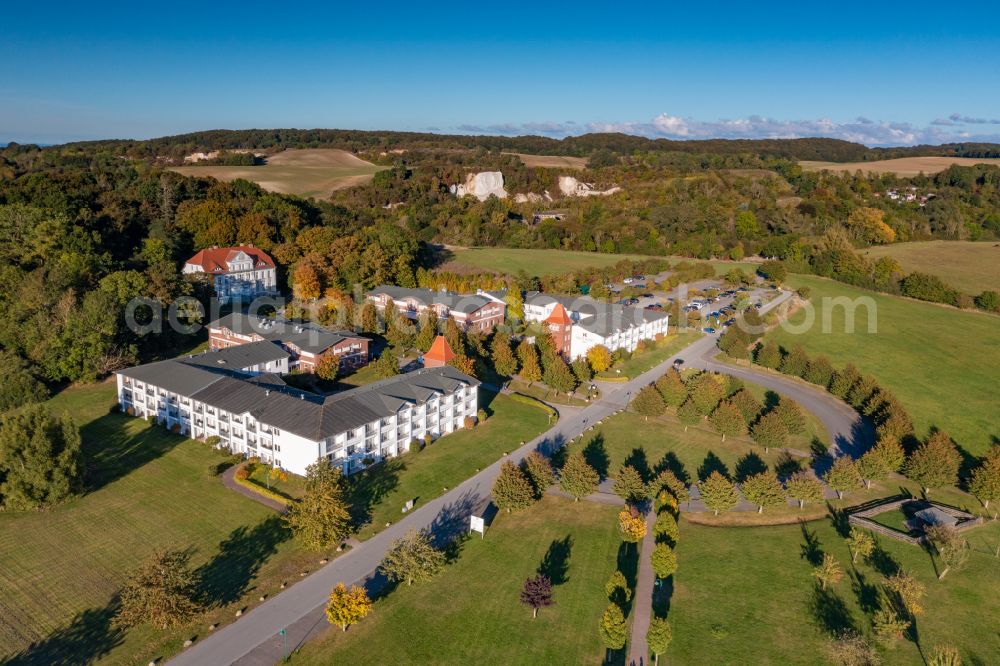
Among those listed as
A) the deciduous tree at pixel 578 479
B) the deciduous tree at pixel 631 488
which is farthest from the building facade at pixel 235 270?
the deciduous tree at pixel 631 488

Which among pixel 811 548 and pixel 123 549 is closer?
pixel 123 549

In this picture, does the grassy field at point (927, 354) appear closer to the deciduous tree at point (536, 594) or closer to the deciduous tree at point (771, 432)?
the deciduous tree at point (771, 432)

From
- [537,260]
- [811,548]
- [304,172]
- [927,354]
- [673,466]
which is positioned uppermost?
[304,172]

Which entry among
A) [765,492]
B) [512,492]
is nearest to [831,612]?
[765,492]

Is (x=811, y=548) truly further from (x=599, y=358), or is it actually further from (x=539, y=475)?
(x=599, y=358)

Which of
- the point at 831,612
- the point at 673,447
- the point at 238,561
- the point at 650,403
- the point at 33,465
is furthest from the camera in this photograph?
the point at 650,403

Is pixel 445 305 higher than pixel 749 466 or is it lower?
higher

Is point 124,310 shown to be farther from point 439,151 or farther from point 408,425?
point 439,151
